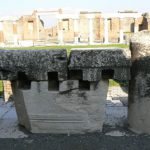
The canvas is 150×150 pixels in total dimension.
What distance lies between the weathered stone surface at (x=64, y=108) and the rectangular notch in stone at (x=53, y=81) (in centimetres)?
9

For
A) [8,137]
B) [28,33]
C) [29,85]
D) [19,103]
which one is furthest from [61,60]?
[28,33]

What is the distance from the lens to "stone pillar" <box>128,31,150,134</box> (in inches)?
177

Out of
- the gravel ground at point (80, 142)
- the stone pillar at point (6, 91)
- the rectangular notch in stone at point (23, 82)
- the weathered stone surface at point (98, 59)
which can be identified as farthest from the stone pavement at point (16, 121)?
the stone pillar at point (6, 91)

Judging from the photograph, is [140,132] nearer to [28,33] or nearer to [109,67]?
[109,67]

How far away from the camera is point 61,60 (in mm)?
4449

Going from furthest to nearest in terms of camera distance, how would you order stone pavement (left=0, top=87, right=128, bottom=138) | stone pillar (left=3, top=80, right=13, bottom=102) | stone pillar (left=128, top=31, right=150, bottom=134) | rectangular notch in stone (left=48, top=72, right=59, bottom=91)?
stone pillar (left=3, top=80, right=13, bottom=102) < stone pavement (left=0, top=87, right=128, bottom=138) < rectangular notch in stone (left=48, top=72, right=59, bottom=91) < stone pillar (left=128, top=31, right=150, bottom=134)

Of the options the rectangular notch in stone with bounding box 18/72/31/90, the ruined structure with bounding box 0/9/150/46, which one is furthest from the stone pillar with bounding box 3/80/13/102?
Answer: the ruined structure with bounding box 0/9/150/46

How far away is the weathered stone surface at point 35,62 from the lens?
14.5 feet

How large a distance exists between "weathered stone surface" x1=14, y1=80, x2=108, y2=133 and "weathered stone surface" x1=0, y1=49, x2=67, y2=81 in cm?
18

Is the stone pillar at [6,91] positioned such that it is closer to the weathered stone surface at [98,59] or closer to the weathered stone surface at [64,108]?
the weathered stone surface at [64,108]

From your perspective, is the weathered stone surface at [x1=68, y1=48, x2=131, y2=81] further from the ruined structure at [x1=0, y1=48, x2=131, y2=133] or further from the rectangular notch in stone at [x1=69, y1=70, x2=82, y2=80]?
the rectangular notch in stone at [x1=69, y1=70, x2=82, y2=80]

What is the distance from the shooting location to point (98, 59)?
14.4 ft

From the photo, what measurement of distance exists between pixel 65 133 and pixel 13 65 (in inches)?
46.9

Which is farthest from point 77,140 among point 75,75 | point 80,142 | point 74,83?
point 75,75
